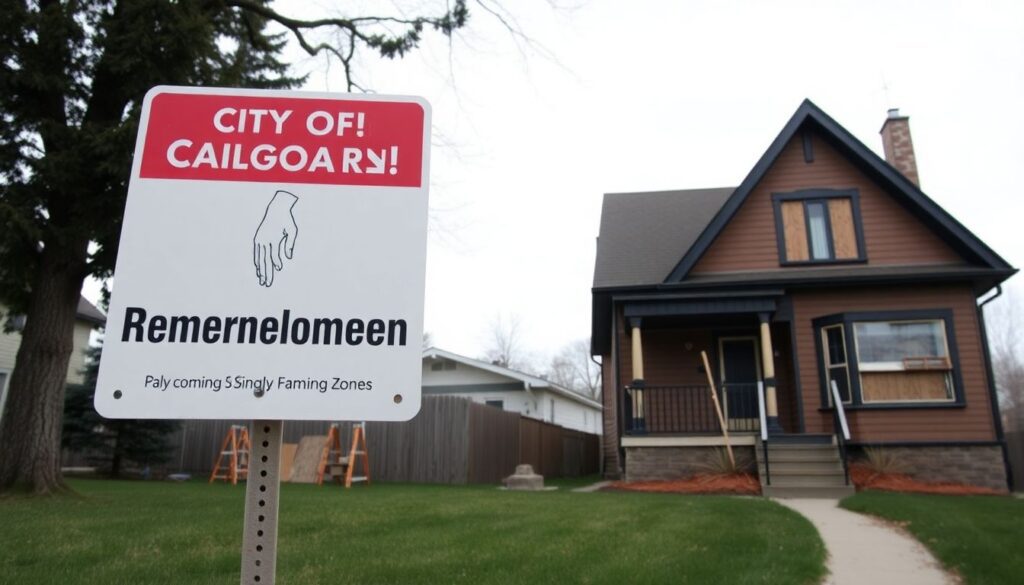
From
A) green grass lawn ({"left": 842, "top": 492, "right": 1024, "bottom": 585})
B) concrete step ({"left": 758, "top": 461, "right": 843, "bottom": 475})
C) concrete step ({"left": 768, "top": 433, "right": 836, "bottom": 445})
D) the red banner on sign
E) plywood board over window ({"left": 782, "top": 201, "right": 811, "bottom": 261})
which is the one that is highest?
plywood board over window ({"left": 782, "top": 201, "right": 811, "bottom": 261})

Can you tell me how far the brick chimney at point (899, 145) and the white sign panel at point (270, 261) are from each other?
16.5m

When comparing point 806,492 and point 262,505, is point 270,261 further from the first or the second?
point 806,492

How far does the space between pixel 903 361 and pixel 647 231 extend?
6.18 metres

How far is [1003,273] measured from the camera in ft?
39.0

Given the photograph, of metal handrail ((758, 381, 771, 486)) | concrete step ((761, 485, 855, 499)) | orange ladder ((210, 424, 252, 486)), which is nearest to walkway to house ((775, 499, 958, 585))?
concrete step ((761, 485, 855, 499))

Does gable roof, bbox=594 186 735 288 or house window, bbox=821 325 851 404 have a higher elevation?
gable roof, bbox=594 186 735 288

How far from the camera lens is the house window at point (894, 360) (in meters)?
11.7

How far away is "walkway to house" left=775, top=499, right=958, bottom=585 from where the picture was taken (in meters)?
4.62

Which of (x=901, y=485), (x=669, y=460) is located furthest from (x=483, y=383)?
(x=901, y=485)

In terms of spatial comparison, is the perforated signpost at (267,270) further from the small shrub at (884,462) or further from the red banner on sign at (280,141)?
the small shrub at (884,462)

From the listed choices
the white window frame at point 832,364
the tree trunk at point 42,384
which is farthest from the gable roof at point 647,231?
the tree trunk at point 42,384

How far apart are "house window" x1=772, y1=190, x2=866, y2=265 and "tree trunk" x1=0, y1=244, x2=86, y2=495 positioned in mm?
11868

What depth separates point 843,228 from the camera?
13.1 m

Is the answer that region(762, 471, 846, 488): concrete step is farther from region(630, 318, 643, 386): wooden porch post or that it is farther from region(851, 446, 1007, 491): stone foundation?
region(630, 318, 643, 386): wooden porch post
